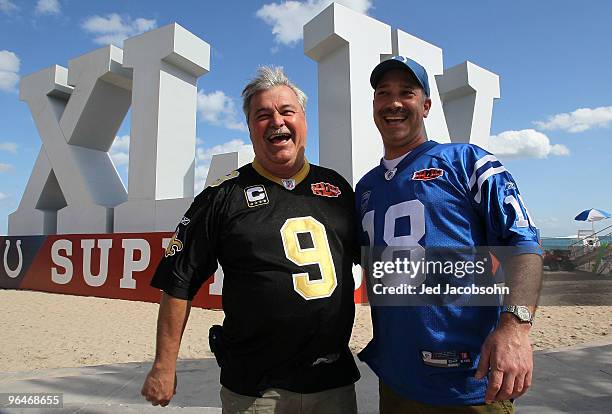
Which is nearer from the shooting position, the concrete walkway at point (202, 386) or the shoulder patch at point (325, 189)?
the shoulder patch at point (325, 189)

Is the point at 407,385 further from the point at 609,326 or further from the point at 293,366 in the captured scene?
the point at 609,326

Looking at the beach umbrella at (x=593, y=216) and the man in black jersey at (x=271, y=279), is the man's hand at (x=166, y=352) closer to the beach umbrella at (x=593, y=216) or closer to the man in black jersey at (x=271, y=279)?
the man in black jersey at (x=271, y=279)

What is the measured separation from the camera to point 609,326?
714 cm

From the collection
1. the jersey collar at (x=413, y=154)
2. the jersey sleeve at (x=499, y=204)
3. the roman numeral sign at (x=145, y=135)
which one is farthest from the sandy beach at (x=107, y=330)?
the jersey sleeve at (x=499, y=204)

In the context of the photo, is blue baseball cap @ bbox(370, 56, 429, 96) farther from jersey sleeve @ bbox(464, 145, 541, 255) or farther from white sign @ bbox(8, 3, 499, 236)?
white sign @ bbox(8, 3, 499, 236)

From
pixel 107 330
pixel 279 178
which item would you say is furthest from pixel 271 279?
pixel 107 330

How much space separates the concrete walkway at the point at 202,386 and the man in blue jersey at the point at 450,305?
1.68 m

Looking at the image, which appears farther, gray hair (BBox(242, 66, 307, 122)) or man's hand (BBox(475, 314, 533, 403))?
gray hair (BBox(242, 66, 307, 122))

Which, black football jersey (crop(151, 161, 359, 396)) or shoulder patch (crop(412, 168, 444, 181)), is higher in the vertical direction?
shoulder patch (crop(412, 168, 444, 181))

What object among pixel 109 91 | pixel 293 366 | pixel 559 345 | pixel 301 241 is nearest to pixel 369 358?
pixel 293 366

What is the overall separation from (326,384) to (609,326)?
755 cm

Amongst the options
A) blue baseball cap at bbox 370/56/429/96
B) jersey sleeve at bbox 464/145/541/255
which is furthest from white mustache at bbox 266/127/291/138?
jersey sleeve at bbox 464/145/541/255

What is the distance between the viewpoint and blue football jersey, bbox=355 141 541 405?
4.95ft

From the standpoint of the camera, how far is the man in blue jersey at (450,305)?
1.38 metres
